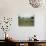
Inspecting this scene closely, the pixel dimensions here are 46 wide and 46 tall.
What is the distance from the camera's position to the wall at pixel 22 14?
3994 millimetres

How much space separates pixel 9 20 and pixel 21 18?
0.37m

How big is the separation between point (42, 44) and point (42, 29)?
0.61 m

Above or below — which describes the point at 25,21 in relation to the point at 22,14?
below

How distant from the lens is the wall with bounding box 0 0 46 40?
A: 399cm

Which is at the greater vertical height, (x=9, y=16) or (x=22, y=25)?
(x=9, y=16)

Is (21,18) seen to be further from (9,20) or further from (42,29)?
(42,29)

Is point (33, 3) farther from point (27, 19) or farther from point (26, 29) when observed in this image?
point (26, 29)

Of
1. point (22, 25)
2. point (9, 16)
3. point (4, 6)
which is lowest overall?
point (22, 25)

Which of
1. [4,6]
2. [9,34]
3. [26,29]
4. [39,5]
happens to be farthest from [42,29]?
[4,6]

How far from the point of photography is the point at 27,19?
13.3 feet

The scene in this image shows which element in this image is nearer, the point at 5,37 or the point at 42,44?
the point at 42,44

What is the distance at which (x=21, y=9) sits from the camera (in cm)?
402

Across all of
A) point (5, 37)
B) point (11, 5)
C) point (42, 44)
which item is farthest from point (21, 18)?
point (42, 44)

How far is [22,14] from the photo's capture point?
4027 mm
